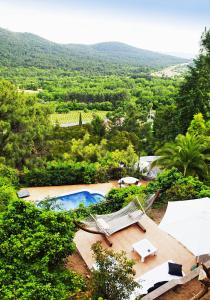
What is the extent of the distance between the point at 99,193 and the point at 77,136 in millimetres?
15710

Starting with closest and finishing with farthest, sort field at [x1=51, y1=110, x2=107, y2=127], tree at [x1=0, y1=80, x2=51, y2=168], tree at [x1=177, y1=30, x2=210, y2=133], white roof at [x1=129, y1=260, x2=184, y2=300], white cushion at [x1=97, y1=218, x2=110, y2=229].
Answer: white roof at [x1=129, y1=260, x2=184, y2=300], white cushion at [x1=97, y1=218, x2=110, y2=229], tree at [x1=0, y1=80, x2=51, y2=168], tree at [x1=177, y1=30, x2=210, y2=133], field at [x1=51, y1=110, x2=107, y2=127]

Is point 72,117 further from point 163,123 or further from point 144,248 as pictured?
point 144,248

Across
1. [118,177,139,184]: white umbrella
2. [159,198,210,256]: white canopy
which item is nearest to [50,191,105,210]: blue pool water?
[118,177,139,184]: white umbrella

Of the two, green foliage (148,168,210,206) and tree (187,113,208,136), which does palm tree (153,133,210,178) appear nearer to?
green foliage (148,168,210,206)

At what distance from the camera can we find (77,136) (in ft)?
106

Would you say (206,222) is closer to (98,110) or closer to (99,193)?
(99,193)

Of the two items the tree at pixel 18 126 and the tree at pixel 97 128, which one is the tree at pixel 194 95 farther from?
the tree at pixel 97 128

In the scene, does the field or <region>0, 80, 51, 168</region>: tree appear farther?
the field

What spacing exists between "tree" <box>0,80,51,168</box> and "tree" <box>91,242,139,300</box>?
42.0 feet

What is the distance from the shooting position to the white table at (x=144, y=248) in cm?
888

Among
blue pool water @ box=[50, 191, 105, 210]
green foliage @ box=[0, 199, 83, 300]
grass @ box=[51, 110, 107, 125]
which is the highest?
green foliage @ box=[0, 199, 83, 300]

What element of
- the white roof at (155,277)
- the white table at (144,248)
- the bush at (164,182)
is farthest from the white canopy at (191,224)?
the bush at (164,182)

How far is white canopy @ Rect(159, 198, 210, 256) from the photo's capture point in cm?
864

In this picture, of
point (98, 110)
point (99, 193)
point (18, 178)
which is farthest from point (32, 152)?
point (98, 110)
